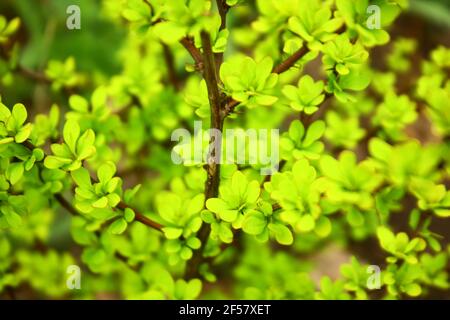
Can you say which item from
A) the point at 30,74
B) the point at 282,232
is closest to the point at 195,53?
the point at 282,232

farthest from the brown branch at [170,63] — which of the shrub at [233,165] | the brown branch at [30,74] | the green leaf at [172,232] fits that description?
the green leaf at [172,232]

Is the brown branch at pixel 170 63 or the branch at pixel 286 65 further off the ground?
the brown branch at pixel 170 63

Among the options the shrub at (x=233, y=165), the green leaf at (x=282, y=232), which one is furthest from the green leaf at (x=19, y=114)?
the green leaf at (x=282, y=232)

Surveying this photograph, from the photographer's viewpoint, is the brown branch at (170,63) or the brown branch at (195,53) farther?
the brown branch at (170,63)

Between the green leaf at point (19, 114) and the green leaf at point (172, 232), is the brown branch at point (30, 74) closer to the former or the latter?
the green leaf at point (19, 114)

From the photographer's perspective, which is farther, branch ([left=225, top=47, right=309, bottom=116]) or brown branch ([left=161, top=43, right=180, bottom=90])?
brown branch ([left=161, top=43, right=180, bottom=90])

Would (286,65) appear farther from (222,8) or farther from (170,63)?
(170,63)

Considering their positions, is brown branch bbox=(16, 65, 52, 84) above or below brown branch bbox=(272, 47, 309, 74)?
above

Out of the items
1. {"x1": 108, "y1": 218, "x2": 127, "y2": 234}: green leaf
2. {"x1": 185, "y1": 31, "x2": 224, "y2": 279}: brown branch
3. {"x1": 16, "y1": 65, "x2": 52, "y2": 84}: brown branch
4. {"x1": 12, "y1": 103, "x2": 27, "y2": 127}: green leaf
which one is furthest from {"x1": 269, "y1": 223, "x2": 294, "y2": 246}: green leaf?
{"x1": 16, "y1": 65, "x2": 52, "y2": 84}: brown branch

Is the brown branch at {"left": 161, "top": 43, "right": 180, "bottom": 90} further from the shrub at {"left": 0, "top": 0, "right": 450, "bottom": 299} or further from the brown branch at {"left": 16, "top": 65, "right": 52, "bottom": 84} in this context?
the brown branch at {"left": 16, "top": 65, "right": 52, "bottom": 84}

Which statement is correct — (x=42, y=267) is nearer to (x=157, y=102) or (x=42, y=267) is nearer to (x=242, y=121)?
(x=157, y=102)

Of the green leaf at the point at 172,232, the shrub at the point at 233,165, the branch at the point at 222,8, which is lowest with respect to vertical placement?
the green leaf at the point at 172,232

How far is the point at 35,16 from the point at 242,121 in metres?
1.30
